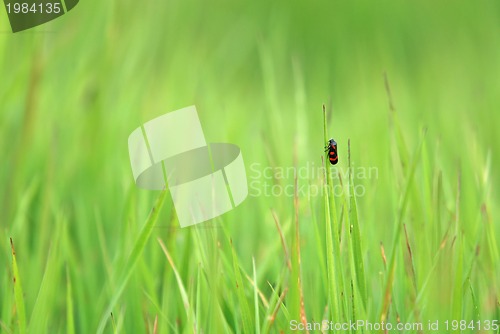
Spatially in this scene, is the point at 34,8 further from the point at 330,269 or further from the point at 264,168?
the point at 330,269

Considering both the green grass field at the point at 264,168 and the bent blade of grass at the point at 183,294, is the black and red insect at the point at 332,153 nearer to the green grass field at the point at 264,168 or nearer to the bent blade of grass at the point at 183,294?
the green grass field at the point at 264,168

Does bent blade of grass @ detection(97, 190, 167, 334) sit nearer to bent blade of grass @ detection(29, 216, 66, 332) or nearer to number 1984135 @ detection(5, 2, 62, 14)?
bent blade of grass @ detection(29, 216, 66, 332)

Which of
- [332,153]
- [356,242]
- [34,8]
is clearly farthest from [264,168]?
[34,8]

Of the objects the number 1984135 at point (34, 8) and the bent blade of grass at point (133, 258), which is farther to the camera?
the number 1984135 at point (34, 8)

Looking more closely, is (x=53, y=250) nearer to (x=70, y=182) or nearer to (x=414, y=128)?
(x=70, y=182)

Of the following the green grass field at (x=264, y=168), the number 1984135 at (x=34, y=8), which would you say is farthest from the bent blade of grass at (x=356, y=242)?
the number 1984135 at (x=34, y=8)

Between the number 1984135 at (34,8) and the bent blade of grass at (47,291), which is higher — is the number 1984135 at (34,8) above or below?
above

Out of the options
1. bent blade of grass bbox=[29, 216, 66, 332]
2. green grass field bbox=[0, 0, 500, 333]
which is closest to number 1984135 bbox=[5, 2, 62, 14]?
green grass field bbox=[0, 0, 500, 333]

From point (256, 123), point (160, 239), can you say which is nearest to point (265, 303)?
point (160, 239)
